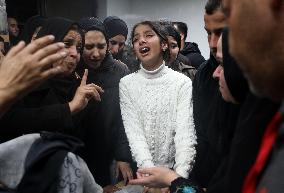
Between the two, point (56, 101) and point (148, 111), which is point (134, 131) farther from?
point (56, 101)

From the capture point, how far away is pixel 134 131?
6.19 ft

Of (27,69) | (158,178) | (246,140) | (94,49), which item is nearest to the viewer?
(246,140)

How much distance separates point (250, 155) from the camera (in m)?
0.94

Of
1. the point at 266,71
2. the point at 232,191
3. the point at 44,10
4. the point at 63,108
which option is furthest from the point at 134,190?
the point at 44,10

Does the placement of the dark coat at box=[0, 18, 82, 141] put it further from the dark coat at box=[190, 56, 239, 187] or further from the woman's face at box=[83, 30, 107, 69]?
the dark coat at box=[190, 56, 239, 187]

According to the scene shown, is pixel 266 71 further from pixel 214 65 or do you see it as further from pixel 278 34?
pixel 214 65

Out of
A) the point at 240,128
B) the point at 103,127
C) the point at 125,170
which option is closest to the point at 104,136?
the point at 103,127

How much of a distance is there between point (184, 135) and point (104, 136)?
1.74 ft

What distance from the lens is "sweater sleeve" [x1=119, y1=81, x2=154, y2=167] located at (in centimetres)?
179

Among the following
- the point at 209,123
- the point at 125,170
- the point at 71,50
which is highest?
the point at 71,50

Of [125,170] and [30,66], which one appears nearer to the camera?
[30,66]

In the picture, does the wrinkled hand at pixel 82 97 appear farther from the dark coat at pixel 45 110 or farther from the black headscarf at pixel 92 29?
the black headscarf at pixel 92 29

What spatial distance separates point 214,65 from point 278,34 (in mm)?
1159

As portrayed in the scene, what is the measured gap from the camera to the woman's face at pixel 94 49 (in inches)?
90.7
